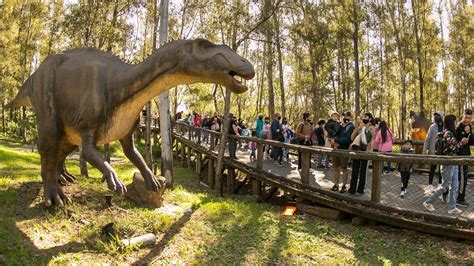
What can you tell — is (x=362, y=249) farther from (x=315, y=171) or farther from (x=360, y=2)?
(x=360, y=2)

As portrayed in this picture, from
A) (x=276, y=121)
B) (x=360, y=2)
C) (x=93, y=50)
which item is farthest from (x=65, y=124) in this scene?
(x=360, y=2)

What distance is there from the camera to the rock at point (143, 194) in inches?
257

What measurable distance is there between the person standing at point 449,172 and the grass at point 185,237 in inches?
24.4

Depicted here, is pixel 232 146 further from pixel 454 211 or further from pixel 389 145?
pixel 454 211

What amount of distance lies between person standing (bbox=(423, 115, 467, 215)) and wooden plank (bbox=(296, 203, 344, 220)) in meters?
1.50

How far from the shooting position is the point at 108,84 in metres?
4.94

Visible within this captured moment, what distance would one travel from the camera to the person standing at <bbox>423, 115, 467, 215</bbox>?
6.46 metres

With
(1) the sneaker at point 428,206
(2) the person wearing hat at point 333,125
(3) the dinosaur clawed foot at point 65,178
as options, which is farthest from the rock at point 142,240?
(2) the person wearing hat at point 333,125

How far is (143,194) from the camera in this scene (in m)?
6.53

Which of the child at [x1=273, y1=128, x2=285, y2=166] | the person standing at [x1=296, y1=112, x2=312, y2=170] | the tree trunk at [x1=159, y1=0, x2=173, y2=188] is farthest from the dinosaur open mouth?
the child at [x1=273, y1=128, x2=285, y2=166]

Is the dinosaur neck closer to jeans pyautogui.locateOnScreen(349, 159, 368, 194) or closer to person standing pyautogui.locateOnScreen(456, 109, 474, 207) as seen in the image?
jeans pyautogui.locateOnScreen(349, 159, 368, 194)

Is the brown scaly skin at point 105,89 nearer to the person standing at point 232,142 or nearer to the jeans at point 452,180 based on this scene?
the jeans at point 452,180

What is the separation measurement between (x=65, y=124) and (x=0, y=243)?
5.06 ft

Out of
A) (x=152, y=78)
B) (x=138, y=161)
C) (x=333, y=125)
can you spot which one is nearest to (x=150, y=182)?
(x=138, y=161)
